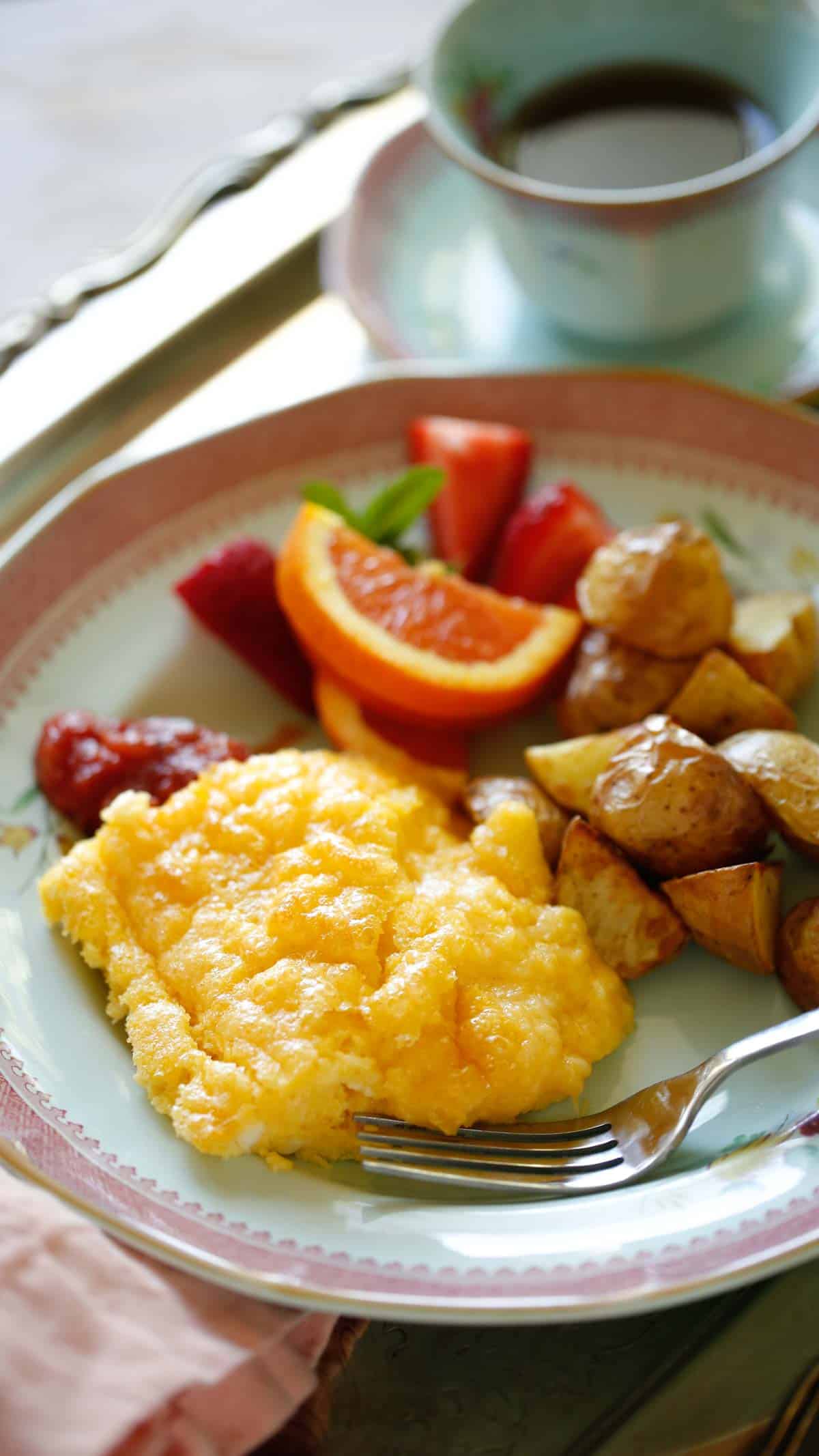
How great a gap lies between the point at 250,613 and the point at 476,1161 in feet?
2.94

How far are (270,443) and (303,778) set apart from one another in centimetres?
66

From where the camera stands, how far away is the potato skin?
1.78m

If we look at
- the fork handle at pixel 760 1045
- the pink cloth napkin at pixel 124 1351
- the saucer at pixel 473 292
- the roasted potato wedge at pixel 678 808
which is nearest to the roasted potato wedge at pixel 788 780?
the roasted potato wedge at pixel 678 808

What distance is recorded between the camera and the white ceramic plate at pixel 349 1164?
1315 mm

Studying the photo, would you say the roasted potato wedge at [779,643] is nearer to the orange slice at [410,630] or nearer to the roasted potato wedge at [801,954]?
the orange slice at [410,630]

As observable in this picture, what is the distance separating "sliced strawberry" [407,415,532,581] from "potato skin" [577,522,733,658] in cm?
34

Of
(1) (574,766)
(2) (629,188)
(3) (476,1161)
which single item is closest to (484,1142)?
(3) (476,1161)

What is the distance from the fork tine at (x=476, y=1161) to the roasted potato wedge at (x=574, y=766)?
0.46 m

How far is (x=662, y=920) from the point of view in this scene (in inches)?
63.7

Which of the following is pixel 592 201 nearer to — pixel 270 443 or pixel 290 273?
pixel 270 443

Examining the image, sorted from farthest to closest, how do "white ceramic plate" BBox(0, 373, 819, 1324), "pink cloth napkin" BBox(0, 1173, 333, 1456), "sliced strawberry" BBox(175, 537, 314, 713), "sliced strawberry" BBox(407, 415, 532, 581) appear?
"sliced strawberry" BBox(407, 415, 532, 581)
"sliced strawberry" BBox(175, 537, 314, 713)
"white ceramic plate" BBox(0, 373, 819, 1324)
"pink cloth napkin" BBox(0, 1173, 333, 1456)

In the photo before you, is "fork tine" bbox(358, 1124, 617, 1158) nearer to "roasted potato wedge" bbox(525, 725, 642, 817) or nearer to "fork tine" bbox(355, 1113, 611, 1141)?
"fork tine" bbox(355, 1113, 611, 1141)

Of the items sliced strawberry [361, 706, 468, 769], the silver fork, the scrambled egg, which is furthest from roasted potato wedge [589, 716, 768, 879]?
sliced strawberry [361, 706, 468, 769]

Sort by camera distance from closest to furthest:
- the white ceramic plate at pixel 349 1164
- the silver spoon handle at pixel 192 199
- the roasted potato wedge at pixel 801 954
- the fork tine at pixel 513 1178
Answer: the white ceramic plate at pixel 349 1164
the fork tine at pixel 513 1178
the roasted potato wedge at pixel 801 954
the silver spoon handle at pixel 192 199
